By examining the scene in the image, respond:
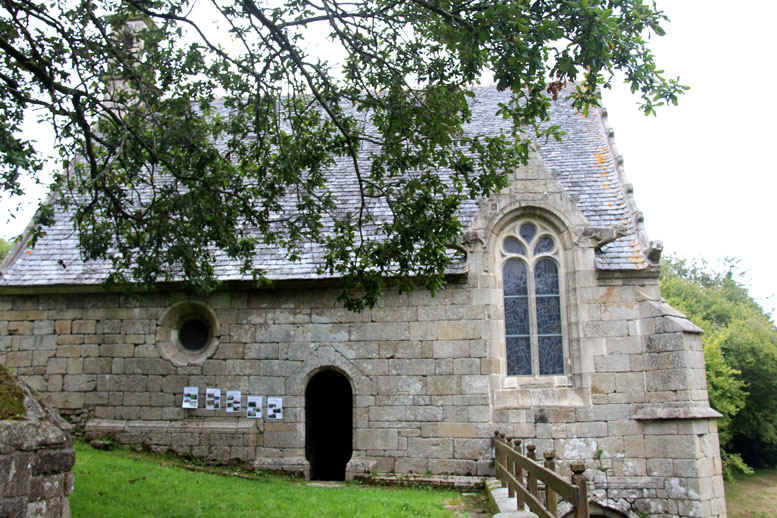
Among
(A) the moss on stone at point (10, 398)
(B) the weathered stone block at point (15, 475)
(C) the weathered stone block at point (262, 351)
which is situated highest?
(C) the weathered stone block at point (262, 351)

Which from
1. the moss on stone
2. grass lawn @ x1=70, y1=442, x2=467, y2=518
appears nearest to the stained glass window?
grass lawn @ x1=70, y1=442, x2=467, y2=518

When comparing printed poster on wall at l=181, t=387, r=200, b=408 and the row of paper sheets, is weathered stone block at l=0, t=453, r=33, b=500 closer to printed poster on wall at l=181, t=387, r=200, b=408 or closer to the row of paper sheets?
the row of paper sheets

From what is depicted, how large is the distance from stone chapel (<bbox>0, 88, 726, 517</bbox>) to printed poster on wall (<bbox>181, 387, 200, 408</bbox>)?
0.04 meters

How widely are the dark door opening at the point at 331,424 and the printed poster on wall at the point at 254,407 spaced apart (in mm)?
2686

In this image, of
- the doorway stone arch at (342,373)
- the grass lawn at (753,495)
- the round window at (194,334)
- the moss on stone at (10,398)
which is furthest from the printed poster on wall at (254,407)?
the grass lawn at (753,495)

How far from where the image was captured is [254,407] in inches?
475

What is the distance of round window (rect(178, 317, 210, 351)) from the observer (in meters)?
12.9

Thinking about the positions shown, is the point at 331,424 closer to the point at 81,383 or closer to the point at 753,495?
the point at 81,383

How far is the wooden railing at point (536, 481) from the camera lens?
4691mm

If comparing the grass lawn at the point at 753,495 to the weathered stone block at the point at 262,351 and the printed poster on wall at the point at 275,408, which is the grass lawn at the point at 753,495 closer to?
the printed poster on wall at the point at 275,408

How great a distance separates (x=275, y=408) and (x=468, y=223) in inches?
200

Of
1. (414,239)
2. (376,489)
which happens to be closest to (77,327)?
(376,489)

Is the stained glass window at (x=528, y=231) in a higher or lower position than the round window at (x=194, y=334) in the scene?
higher

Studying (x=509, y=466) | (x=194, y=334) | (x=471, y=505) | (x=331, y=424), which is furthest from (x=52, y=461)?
(x=331, y=424)
